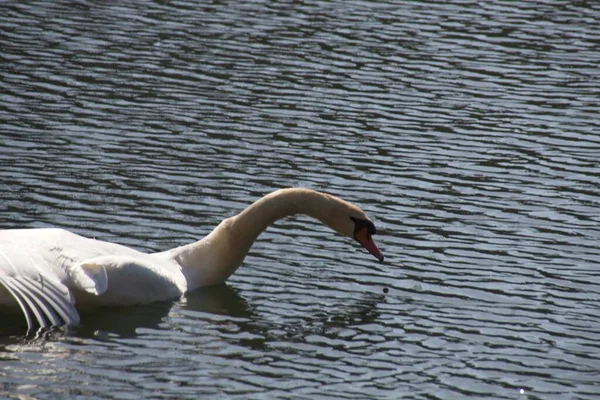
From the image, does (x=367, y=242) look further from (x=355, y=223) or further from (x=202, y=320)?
(x=202, y=320)

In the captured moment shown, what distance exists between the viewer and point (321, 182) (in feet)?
51.9

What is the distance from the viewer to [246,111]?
1930cm

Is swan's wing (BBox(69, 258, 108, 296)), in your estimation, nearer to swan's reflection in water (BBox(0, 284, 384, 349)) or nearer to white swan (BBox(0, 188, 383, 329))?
white swan (BBox(0, 188, 383, 329))

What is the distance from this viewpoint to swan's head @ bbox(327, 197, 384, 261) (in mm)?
12203

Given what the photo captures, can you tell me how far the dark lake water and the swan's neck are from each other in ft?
0.75

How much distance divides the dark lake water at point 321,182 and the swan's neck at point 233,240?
23cm

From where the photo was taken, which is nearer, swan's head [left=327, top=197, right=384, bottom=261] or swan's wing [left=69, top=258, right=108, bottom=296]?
swan's wing [left=69, top=258, right=108, bottom=296]

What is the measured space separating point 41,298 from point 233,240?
235 cm

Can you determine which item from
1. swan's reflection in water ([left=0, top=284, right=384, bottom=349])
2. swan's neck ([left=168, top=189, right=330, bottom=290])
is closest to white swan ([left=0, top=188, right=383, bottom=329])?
swan's neck ([left=168, top=189, right=330, bottom=290])

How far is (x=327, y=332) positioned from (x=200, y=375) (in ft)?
5.63

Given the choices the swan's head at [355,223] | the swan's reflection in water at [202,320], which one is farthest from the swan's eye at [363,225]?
the swan's reflection in water at [202,320]

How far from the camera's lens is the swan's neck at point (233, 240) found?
39.9 feet

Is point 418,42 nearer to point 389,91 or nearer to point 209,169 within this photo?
point 389,91

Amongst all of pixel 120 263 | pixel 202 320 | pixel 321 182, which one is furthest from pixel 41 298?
Result: pixel 321 182
